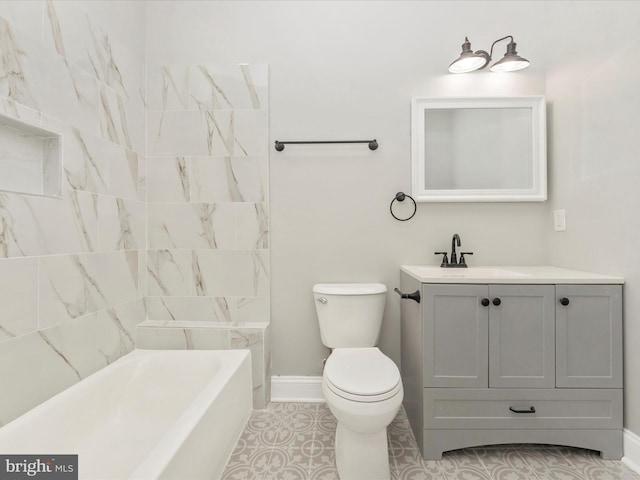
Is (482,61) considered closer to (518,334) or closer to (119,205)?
(518,334)

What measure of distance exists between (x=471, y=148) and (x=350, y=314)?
1240 mm

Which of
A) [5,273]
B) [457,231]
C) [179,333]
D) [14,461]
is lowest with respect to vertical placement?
[14,461]

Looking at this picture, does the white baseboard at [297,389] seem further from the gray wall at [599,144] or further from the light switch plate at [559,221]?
the light switch plate at [559,221]

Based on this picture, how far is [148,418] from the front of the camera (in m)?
1.47

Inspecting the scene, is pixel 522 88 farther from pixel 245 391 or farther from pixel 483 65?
pixel 245 391

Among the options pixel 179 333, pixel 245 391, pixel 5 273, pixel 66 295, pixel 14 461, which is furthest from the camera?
pixel 179 333

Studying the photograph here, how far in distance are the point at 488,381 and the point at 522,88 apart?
1721 mm

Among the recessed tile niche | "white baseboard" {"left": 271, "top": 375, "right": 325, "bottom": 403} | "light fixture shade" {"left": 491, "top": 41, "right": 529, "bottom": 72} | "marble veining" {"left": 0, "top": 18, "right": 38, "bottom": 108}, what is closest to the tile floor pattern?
"white baseboard" {"left": 271, "top": 375, "right": 325, "bottom": 403}

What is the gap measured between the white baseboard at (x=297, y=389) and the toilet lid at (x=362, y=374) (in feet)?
1.56

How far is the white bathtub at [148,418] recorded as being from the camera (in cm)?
102

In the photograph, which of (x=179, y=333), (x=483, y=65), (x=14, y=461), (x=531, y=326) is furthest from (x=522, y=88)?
(x=14, y=461)

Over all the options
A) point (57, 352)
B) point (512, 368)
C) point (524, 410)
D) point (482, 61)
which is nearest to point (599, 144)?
point (482, 61)

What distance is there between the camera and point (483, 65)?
174 centimetres

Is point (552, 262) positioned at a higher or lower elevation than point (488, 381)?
higher
